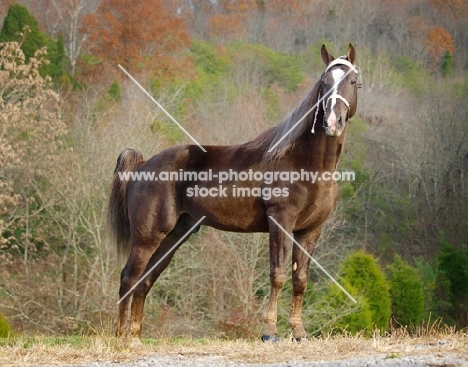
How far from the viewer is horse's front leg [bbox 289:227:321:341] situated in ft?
26.0

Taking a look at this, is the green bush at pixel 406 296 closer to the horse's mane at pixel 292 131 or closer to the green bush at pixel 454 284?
the green bush at pixel 454 284

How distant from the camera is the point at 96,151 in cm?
2195

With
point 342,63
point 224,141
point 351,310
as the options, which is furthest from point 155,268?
point 224,141

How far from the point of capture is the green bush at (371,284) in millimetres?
19884

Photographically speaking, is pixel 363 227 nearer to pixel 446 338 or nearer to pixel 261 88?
pixel 261 88

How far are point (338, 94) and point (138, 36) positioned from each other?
37205mm

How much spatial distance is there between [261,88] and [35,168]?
709 inches

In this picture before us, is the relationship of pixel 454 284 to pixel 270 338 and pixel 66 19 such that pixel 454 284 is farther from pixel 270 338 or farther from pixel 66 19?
pixel 66 19

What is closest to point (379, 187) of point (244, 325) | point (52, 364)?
point (244, 325)

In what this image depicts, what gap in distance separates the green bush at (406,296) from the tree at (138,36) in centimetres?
2267

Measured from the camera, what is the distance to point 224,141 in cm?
2528

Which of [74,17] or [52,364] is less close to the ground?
[74,17]

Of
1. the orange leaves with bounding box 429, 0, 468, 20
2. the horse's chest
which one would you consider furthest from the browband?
the orange leaves with bounding box 429, 0, 468, 20

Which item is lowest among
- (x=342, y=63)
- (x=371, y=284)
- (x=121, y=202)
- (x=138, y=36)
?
(x=371, y=284)
